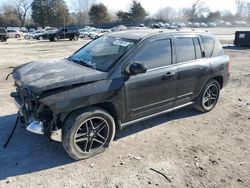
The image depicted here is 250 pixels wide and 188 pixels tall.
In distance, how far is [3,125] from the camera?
211 inches

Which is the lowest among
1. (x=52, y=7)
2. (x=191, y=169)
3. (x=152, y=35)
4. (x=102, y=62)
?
(x=191, y=169)

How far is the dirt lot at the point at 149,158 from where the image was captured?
3764 mm

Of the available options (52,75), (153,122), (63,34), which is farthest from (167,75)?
(63,34)

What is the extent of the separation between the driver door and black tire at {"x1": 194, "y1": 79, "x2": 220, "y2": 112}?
3.10 ft

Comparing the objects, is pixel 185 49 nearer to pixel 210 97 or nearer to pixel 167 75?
pixel 167 75

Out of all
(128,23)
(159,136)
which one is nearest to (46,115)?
(159,136)

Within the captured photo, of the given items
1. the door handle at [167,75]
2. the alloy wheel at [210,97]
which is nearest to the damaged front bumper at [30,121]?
the door handle at [167,75]

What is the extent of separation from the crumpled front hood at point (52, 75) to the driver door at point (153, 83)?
61cm

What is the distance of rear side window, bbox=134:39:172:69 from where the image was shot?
A: 15.3 feet

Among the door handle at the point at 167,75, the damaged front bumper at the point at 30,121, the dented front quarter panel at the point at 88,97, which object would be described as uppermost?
the door handle at the point at 167,75

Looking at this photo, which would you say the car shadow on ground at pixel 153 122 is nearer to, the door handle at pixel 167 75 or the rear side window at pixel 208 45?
the door handle at pixel 167 75

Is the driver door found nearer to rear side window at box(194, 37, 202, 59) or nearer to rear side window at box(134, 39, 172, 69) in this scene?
rear side window at box(134, 39, 172, 69)

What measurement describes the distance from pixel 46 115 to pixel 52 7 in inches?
3016

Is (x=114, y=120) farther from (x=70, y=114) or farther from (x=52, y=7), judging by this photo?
(x=52, y=7)
